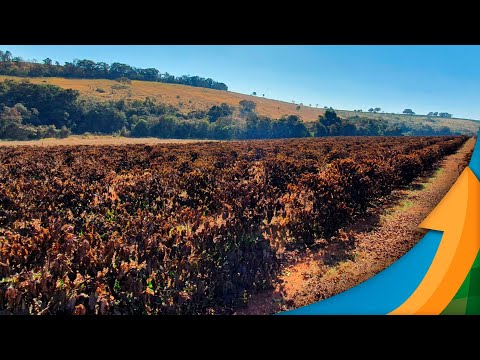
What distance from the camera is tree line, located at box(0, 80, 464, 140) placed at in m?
23.1

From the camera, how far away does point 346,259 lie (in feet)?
17.7

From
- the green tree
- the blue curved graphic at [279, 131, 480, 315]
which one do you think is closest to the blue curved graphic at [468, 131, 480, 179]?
the blue curved graphic at [279, 131, 480, 315]

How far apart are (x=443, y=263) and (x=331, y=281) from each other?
1.64m

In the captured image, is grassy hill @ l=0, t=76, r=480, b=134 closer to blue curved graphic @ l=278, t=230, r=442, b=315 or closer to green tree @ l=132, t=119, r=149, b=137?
green tree @ l=132, t=119, r=149, b=137

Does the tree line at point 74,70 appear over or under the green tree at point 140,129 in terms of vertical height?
over

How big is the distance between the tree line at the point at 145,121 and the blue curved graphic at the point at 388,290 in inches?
1040

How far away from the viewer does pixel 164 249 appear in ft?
13.7

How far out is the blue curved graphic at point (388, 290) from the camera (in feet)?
11.4

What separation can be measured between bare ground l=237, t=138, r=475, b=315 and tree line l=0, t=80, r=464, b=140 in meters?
24.3

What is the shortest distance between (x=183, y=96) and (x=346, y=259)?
38892 mm

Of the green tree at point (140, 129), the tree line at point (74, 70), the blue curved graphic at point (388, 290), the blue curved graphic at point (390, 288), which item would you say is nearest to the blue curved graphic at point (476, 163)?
the blue curved graphic at point (390, 288)

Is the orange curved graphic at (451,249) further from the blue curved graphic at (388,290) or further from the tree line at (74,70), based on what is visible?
the tree line at (74,70)

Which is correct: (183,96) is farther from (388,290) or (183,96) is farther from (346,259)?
(388,290)
